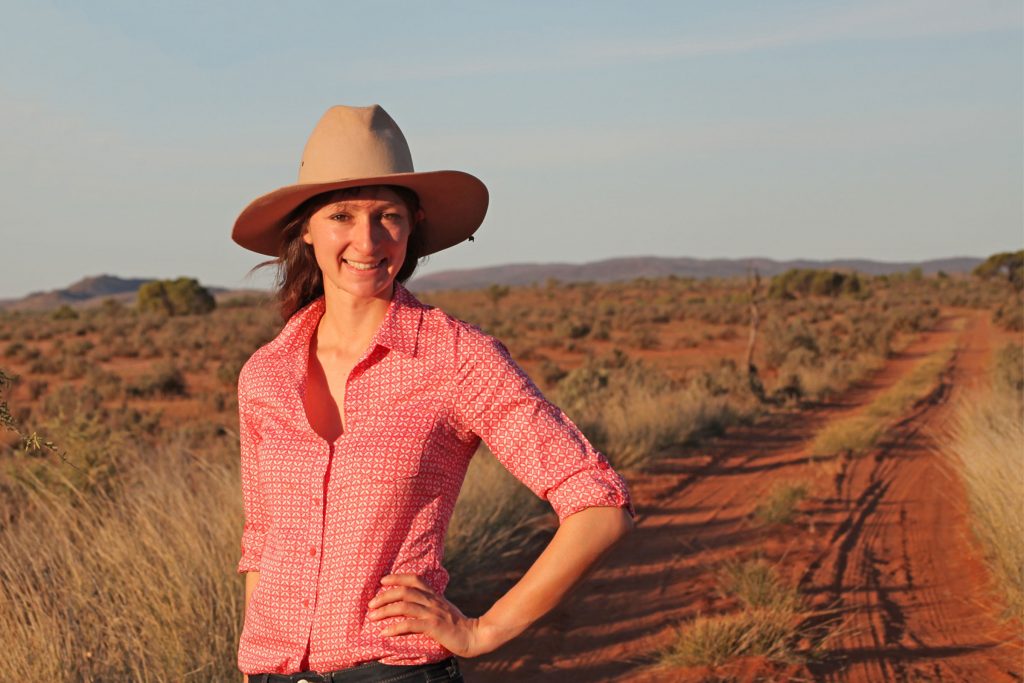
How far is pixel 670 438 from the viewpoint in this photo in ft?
42.4

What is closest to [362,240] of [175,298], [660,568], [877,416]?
[660,568]

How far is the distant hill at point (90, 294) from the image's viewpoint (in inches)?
5477

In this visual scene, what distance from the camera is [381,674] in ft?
6.46

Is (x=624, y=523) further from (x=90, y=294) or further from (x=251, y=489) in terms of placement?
(x=90, y=294)

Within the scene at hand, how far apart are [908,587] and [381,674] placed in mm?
5951

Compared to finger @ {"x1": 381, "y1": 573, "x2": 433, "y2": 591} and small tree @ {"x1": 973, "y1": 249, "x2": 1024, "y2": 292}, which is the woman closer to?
finger @ {"x1": 381, "y1": 573, "x2": 433, "y2": 591}

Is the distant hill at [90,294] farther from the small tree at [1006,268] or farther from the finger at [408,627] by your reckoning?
the finger at [408,627]

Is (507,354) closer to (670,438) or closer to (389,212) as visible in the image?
(389,212)

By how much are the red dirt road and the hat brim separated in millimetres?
1341

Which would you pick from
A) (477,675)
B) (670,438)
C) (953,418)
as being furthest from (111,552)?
(953,418)

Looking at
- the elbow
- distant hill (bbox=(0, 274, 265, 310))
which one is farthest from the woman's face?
distant hill (bbox=(0, 274, 265, 310))

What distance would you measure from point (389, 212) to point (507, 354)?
458 mm

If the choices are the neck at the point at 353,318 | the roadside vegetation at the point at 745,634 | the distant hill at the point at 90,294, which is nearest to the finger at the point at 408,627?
the neck at the point at 353,318

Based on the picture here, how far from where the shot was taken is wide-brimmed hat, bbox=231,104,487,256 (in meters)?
2.18
